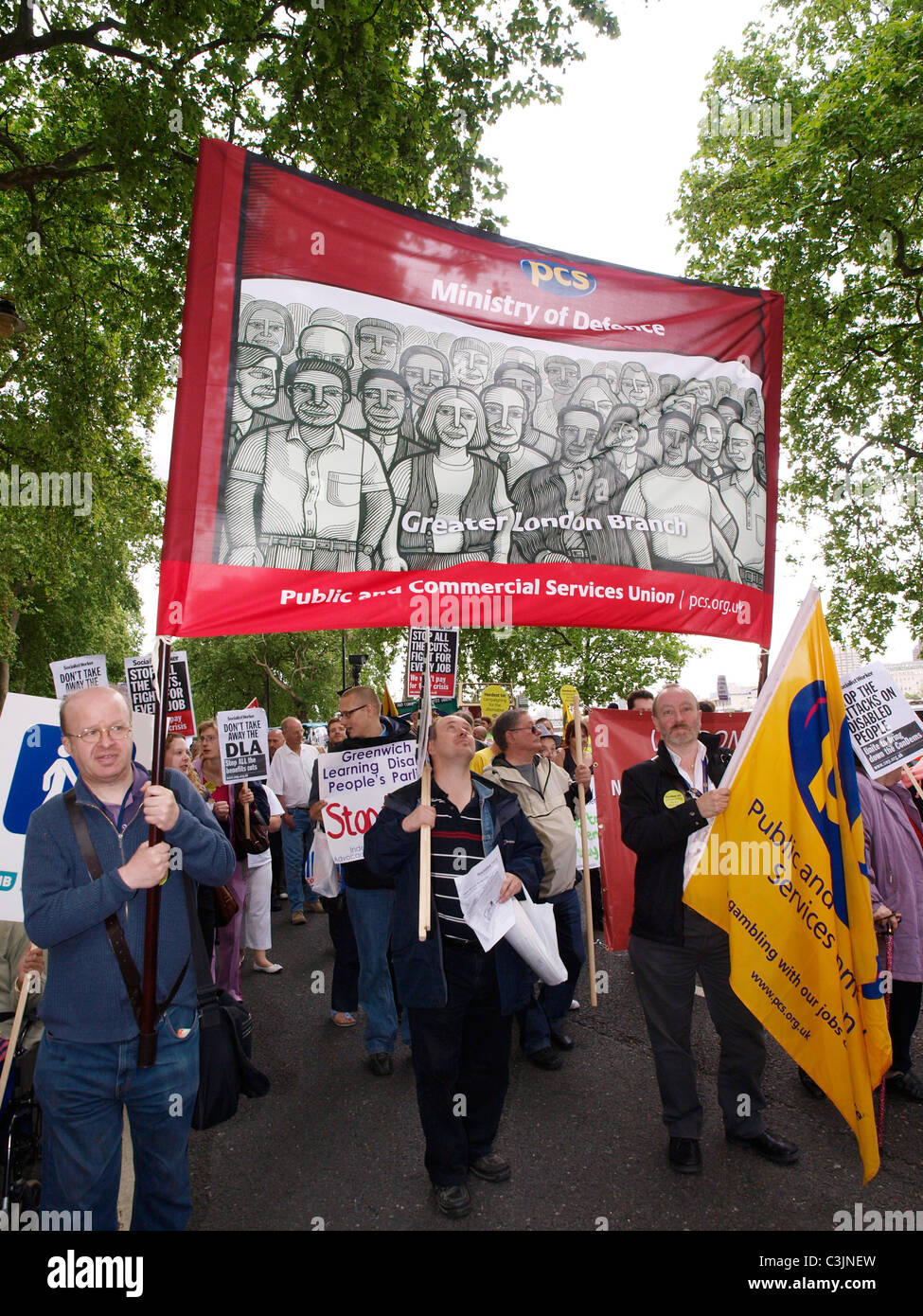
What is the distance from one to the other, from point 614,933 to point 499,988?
119 inches

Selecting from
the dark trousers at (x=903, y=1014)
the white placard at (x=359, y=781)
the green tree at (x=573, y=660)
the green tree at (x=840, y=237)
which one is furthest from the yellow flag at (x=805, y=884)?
the green tree at (x=573, y=660)

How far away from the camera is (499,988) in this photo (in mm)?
3732

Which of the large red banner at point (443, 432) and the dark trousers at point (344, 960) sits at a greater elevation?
the large red banner at point (443, 432)

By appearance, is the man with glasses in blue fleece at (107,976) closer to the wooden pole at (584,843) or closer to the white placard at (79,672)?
the white placard at (79,672)

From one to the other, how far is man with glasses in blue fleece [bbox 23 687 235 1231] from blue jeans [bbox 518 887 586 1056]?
8.40ft

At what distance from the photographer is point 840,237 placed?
1237cm

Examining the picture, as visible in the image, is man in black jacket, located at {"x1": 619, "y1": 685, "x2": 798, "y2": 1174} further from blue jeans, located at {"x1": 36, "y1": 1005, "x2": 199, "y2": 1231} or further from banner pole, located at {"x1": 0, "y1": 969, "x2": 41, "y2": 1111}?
banner pole, located at {"x1": 0, "y1": 969, "x2": 41, "y2": 1111}

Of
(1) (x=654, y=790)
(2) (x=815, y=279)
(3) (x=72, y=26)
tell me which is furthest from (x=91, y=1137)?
(2) (x=815, y=279)

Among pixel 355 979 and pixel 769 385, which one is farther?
pixel 355 979

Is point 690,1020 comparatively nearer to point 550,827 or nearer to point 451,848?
point 451,848

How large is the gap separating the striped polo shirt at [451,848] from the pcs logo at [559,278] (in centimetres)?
230

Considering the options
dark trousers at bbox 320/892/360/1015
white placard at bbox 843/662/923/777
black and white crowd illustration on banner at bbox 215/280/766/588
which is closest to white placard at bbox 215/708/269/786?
dark trousers at bbox 320/892/360/1015

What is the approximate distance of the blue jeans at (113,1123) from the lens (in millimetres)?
2635

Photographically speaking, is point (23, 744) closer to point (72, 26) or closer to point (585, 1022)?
point (585, 1022)
